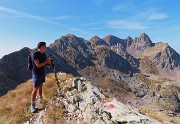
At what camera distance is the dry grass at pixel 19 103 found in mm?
17422

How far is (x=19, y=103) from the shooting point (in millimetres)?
18828

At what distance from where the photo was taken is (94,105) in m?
17.4

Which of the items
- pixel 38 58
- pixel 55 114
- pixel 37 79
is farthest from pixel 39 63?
pixel 55 114

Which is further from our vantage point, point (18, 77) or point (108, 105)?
point (18, 77)

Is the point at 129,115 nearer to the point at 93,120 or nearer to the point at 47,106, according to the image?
the point at 93,120

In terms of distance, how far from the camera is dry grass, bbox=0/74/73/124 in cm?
1742

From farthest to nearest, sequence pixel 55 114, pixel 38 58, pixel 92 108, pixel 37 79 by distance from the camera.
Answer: pixel 92 108, pixel 55 114, pixel 37 79, pixel 38 58

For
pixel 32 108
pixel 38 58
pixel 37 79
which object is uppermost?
pixel 38 58

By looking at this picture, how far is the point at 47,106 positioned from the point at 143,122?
6.53 metres

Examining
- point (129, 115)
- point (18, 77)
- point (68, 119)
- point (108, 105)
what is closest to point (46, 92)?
point (68, 119)

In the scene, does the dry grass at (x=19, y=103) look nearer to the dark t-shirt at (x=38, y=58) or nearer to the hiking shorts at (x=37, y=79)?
the hiking shorts at (x=37, y=79)

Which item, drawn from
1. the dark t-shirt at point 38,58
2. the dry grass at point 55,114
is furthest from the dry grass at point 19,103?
the dark t-shirt at point 38,58

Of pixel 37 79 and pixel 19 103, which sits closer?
pixel 37 79

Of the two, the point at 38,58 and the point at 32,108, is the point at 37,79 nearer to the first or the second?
the point at 38,58
